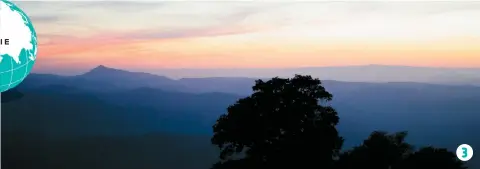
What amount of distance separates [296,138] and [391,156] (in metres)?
6.69

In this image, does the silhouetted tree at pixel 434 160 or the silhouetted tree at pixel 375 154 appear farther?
the silhouetted tree at pixel 375 154

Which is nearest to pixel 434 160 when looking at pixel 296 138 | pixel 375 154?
pixel 375 154

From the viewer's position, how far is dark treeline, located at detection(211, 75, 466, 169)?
31875 mm

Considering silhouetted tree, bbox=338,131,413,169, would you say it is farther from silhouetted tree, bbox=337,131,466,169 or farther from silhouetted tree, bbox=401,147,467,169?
silhouetted tree, bbox=401,147,467,169

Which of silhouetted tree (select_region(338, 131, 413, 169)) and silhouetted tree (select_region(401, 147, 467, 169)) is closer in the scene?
silhouetted tree (select_region(401, 147, 467, 169))

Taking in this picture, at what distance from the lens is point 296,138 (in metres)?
32.1

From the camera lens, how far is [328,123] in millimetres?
33344

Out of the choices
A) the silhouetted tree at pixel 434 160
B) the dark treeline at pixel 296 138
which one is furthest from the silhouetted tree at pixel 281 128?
the silhouetted tree at pixel 434 160

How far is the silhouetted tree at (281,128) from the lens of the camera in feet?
105

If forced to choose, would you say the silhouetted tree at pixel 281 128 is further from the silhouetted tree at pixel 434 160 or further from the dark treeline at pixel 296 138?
the silhouetted tree at pixel 434 160

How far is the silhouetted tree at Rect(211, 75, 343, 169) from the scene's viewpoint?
3189 cm

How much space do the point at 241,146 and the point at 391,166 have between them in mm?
9774

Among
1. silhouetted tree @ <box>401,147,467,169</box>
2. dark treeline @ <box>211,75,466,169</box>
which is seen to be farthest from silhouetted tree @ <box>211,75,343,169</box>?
silhouetted tree @ <box>401,147,467,169</box>

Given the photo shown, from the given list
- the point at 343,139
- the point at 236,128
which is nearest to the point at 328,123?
the point at 343,139
